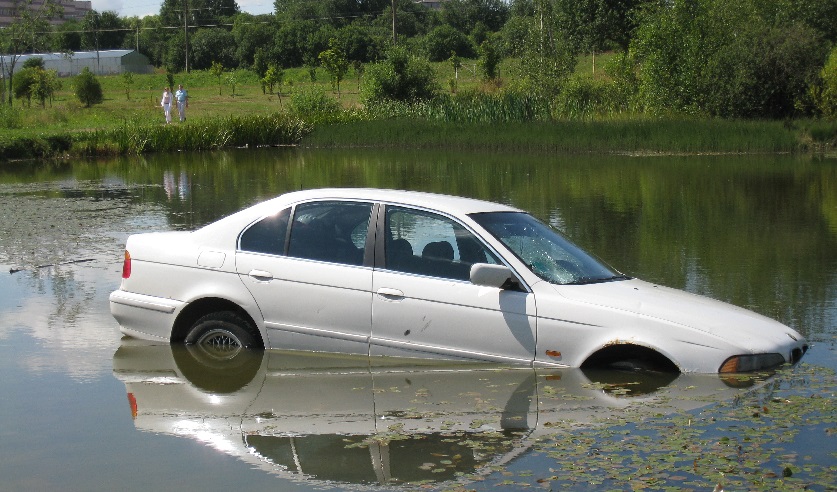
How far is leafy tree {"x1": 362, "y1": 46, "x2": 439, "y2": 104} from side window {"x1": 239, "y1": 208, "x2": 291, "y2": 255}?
47.1 meters

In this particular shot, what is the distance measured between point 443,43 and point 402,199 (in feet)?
309

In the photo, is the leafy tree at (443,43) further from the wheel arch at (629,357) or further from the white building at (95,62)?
the wheel arch at (629,357)

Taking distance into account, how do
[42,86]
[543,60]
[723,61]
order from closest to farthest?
[723,61] < [543,60] < [42,86]

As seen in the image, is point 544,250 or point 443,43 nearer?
point 544,250

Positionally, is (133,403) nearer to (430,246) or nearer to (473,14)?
(430,246)

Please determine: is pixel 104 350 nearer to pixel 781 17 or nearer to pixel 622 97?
pixel 622 97

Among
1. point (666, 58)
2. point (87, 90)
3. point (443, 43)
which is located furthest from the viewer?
point (443, 43)

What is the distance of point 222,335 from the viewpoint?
29.2ft

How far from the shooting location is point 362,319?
8352 mm

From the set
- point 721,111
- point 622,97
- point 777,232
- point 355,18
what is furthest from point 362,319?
point 355,18

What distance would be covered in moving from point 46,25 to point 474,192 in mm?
49708

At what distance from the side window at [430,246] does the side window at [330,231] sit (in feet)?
0.77

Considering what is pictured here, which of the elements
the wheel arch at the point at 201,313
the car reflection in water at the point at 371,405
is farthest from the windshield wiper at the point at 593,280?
the wheel arch at the point at 201,313

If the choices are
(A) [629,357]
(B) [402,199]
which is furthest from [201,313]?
(A) [629,357]
